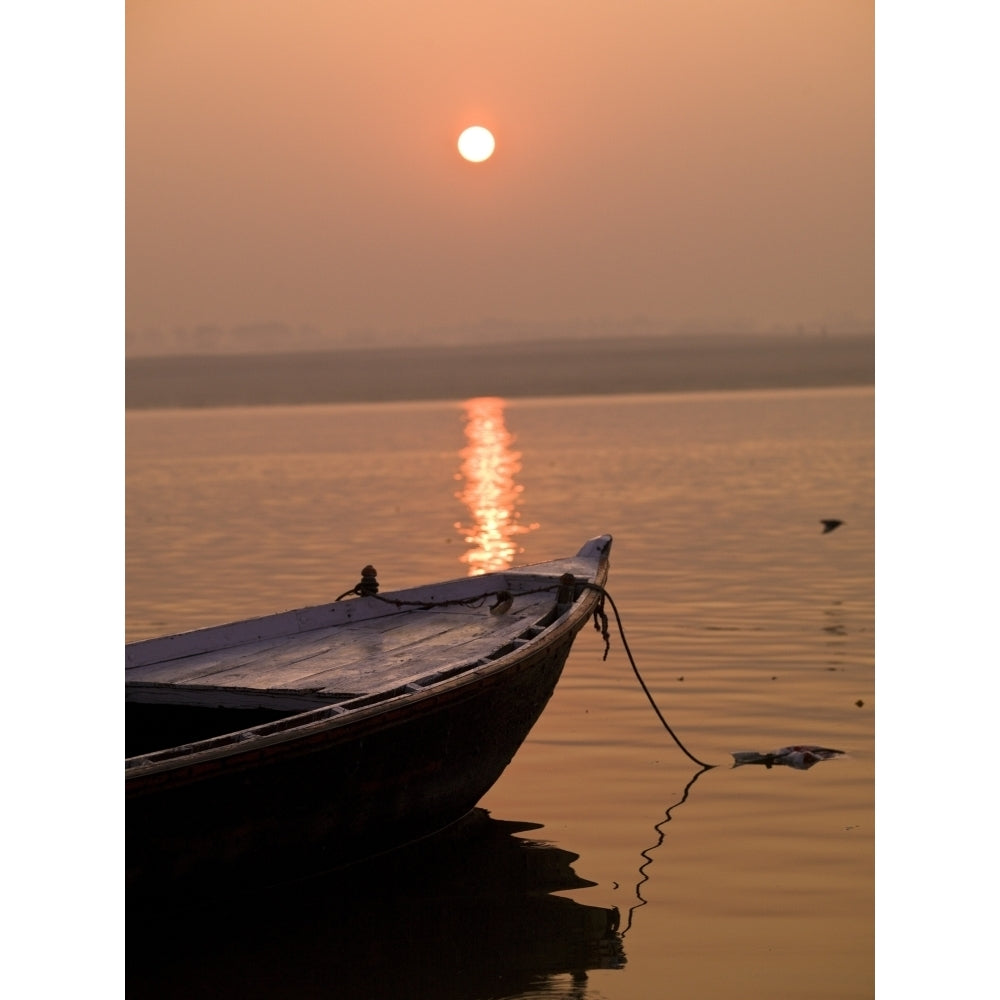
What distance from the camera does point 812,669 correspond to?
943 cm

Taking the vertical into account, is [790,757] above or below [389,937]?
above

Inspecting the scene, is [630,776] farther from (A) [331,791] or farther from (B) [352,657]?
(A) [331,791]

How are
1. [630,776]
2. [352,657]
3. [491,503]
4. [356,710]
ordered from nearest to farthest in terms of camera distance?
[356,710] < [352,657] < [630,776] < [491,503]

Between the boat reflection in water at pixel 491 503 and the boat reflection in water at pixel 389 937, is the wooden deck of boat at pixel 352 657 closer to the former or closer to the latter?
the boat reflection in water at pixel 389 937

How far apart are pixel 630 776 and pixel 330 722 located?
2211 millimetres

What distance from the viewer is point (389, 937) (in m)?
5.54

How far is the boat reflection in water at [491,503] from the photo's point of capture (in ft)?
52.6

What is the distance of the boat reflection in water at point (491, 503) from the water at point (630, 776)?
0.10m

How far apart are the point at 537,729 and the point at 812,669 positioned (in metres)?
2.09

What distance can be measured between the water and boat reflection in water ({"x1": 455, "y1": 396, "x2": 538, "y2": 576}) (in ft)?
0.33

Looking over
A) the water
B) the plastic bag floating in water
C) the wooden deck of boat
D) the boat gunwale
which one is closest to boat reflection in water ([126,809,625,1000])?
the water

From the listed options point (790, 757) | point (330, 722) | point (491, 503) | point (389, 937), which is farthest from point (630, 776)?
point (491, 503)

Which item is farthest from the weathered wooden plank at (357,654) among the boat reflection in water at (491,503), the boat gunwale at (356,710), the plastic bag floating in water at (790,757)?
the boat reflection in water at (491,503)
